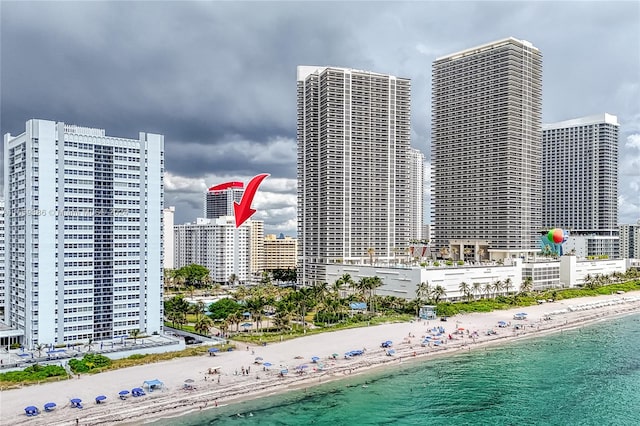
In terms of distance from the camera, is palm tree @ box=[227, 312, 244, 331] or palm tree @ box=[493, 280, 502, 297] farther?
palm tree @ box=[493, 280, 502, 297]

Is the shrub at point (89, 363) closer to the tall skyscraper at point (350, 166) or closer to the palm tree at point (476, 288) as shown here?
the tall skyscraper at point (350, 166)

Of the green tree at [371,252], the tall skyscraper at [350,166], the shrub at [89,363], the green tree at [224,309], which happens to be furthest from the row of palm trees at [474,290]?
the shrub at [89,363]

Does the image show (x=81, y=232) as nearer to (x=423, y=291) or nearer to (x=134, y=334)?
(x=134, y=334)

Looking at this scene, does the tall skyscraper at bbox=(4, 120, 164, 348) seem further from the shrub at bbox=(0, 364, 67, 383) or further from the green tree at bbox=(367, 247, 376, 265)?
the green tree at bbox=(367, 247, 376, 265)

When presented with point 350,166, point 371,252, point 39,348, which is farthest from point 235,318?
point 350,166

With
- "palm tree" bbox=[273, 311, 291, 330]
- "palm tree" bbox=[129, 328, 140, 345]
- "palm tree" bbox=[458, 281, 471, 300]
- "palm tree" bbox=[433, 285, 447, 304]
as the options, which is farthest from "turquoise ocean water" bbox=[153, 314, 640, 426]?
"palm tree" bbox=[458, 281, 471, 300]
